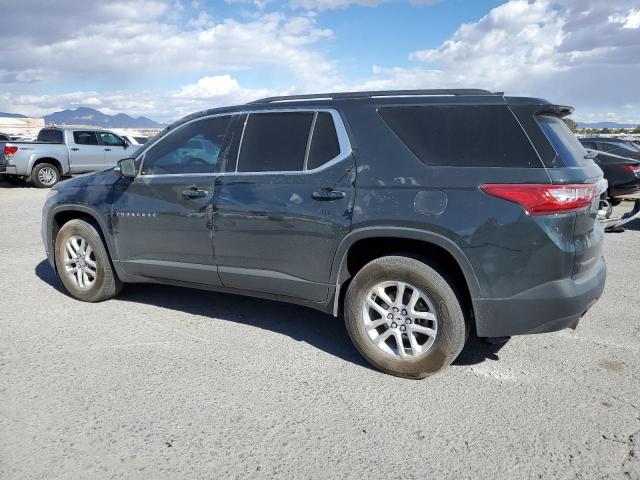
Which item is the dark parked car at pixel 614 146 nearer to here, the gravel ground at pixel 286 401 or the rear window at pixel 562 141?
the gravel ground at pixel 286 401

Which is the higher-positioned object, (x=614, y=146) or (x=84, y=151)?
(x=84, y=151)

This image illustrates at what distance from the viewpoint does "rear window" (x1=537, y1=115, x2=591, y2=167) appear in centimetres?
306

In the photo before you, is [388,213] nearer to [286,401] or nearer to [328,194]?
[328,194]

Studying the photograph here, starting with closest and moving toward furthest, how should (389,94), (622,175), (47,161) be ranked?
(389,94) → (622,175) → (47,161)

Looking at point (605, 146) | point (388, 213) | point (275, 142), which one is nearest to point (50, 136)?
point (275, 142)

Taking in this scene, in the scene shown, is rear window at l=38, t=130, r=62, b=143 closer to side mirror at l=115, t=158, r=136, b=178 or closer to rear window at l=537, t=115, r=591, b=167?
side mirror at l=115, t=158, r=136, b=178

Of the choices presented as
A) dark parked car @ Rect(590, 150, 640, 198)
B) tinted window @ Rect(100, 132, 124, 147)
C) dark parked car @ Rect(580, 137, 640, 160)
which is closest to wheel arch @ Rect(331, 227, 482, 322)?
dark parked car @ Rect(590, 150, 640, 198)

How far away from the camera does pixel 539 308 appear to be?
3.05 m

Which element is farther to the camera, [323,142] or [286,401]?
[323,142]

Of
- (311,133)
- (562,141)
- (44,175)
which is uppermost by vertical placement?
(311,133)

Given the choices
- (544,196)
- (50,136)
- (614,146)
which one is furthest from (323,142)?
(50,136)

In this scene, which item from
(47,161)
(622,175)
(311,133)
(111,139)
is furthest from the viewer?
(111,139)

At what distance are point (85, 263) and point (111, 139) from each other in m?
13.8

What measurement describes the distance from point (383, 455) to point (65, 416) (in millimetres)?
1824
